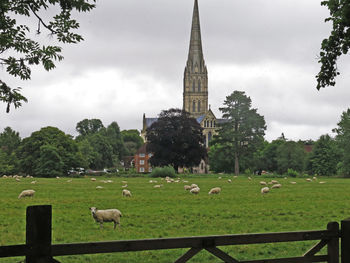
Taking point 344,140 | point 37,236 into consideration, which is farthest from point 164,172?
point 37,236

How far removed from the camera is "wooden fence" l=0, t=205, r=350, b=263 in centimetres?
509

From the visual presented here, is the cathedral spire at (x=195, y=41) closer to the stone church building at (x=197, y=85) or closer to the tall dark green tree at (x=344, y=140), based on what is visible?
the stone church building at (x=197, y=85)

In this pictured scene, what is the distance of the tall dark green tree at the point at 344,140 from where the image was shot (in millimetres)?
83312

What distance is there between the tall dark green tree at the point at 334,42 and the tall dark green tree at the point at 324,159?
280 feet

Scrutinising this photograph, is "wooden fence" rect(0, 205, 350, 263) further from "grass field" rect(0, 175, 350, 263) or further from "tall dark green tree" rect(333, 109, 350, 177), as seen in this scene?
"tall dark green tree" rect(333, 109, 350, 177)

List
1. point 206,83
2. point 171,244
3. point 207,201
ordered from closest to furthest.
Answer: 1. point 171,244
2. point 207,201
3. point 206,83

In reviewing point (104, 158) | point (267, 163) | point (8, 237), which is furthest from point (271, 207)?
point (104, 158)

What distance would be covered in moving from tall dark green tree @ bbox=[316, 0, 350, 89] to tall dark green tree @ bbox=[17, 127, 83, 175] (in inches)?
2849

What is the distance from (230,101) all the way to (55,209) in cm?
6859

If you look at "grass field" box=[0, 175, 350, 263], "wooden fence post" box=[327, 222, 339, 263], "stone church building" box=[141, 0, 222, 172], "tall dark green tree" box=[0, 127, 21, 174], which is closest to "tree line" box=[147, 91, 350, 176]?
"tall dark green tree" box=[0, 127, 21, 174]

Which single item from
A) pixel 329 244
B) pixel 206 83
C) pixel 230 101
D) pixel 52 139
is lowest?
pixel 329 244

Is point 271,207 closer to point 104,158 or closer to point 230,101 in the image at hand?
point 230,101

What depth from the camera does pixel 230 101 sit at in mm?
87688

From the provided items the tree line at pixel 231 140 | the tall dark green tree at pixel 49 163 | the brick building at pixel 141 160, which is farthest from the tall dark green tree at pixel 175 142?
the brick building at pixel 141 160
